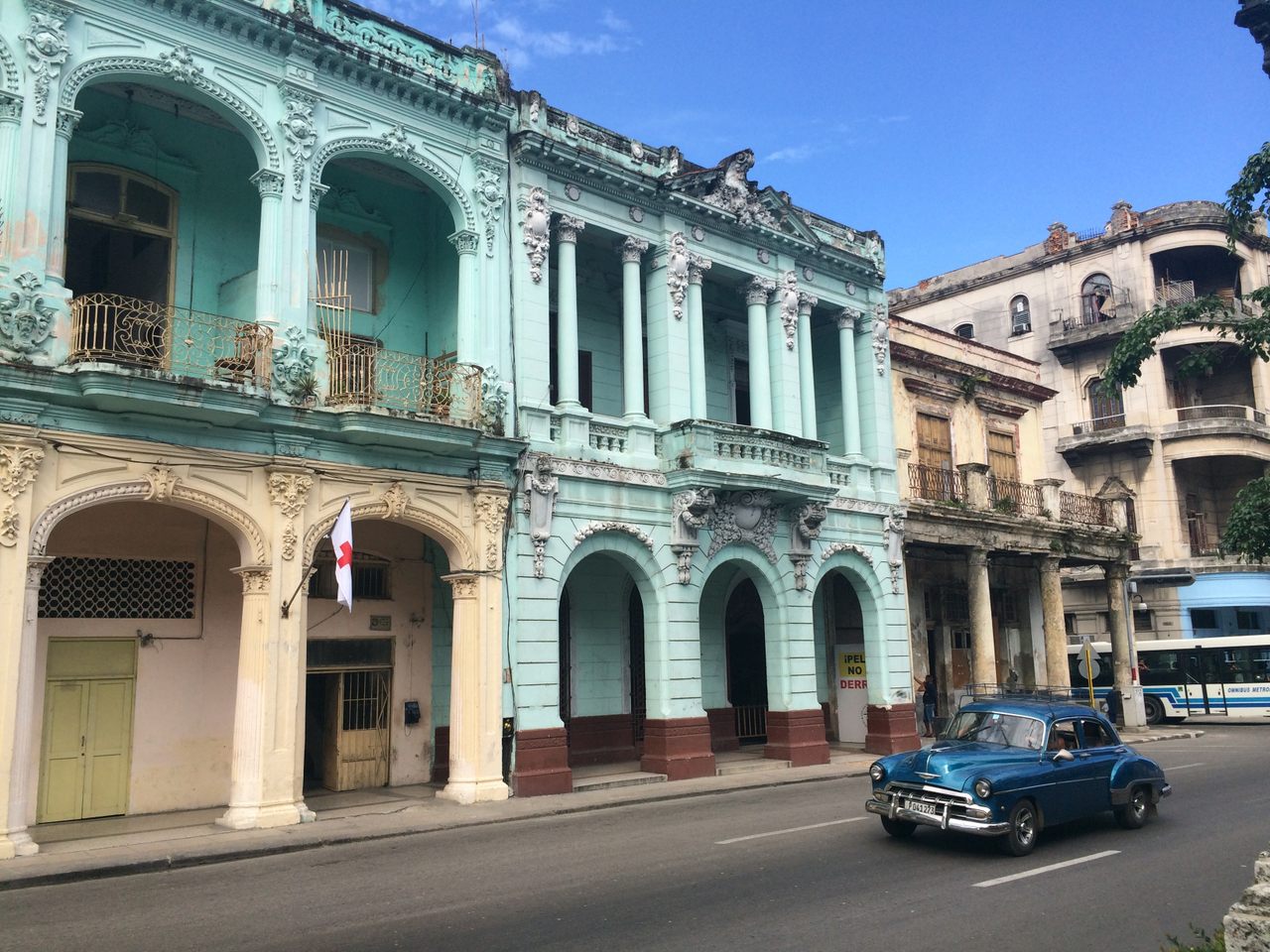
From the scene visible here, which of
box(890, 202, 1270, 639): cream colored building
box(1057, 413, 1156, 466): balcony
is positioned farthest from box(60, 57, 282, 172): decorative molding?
box(1057, 413, 1156, 466): balcony

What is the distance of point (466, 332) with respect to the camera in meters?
17.7

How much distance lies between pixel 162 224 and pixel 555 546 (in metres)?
7.98

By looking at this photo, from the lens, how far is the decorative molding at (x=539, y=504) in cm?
1775

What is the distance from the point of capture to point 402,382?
17.4m

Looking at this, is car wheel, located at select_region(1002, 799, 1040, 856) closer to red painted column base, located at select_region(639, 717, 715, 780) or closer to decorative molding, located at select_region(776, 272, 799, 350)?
red painted column base, located at select_region(639, 717, 715, 780)

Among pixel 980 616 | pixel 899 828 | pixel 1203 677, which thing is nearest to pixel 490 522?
pixel 899 828

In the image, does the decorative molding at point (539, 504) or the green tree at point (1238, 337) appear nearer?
the green tree at point (1238, 337)

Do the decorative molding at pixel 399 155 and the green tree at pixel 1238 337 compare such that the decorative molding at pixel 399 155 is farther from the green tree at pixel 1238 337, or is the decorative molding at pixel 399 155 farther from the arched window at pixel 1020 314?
the arched window at pixel 1020 314

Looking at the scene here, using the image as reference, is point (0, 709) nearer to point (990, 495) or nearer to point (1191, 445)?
point (990, 495)

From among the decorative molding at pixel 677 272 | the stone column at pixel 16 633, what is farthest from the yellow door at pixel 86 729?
the decorative molding at pixel 677 272

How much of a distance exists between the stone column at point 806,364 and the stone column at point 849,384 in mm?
1230

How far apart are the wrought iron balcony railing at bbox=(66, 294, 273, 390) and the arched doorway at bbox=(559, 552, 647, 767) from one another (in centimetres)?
797

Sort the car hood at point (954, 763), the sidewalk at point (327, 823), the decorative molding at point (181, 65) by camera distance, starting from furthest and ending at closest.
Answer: the decorative molding at point (181, 65) → the sidewalk at point (327, 823) → the car hood at point (954, 763)

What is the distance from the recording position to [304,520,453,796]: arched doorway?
17656 mm
